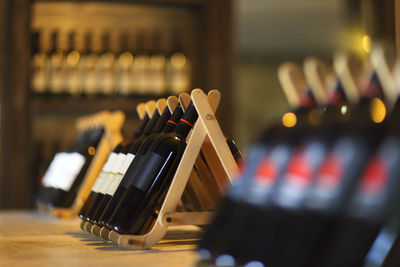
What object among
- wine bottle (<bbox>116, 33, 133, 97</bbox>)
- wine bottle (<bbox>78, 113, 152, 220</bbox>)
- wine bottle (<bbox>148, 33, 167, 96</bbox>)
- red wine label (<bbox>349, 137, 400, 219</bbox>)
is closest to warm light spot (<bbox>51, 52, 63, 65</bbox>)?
wine bottle (<bbox>116, 33, 133, 97</bbox>)

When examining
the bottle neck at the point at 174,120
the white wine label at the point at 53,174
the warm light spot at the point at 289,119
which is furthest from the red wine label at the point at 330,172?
the white wine label at the point at 53,174

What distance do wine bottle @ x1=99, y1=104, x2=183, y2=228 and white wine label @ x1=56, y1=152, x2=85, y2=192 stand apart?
105 centimetres

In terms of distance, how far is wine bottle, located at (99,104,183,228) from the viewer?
1712 millimetres

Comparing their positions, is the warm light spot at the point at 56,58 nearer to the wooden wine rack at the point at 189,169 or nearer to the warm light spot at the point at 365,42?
the warm light spot at the point at 365,42

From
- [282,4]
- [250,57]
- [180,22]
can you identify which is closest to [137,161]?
[180,22]

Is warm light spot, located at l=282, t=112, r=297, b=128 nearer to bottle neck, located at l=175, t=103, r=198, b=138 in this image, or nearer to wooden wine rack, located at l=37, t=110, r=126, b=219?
bottle neck, located at l=175, t=103, r=198, b=138

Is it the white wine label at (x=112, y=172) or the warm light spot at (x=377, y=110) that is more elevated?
the warm light spot at (x=377, y=110)

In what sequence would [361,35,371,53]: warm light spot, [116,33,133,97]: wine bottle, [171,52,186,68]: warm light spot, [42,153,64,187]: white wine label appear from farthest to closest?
[361,35,371,53]: warm light spot, [171,52,186,68]: warm light spot, [116,33,133,97]: wine bottle, [42,153,64,187]: white wine label

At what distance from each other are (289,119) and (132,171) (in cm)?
80

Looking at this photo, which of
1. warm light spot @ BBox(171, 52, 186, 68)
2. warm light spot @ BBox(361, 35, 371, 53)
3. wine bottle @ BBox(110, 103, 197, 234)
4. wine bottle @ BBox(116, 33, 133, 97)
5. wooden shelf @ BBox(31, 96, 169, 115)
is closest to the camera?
wine bottle @ BBox(110, 103, 197, 234)

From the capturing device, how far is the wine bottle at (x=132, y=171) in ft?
5.62

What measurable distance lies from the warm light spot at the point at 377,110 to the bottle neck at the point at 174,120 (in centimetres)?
98

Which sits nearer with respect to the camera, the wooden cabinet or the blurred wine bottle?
the wooden cabinet

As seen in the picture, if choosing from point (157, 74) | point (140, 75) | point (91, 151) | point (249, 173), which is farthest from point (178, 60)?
point (249, 173)
